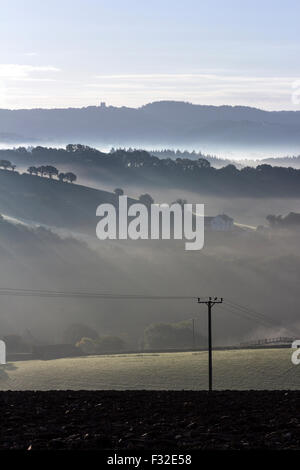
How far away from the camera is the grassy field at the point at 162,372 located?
99.2 meters

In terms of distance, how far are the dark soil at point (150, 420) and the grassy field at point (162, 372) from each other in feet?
191

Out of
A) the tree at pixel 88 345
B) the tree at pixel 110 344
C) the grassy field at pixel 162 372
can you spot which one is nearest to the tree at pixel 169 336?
the tree at pixel 110 344

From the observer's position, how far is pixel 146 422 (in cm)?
3116

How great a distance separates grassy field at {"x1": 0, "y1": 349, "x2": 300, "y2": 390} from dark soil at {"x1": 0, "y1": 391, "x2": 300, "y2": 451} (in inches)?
2287

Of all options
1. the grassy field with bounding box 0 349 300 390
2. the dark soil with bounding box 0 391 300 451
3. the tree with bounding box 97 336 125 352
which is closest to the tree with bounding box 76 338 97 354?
the tree with bounding box 97 336 125 352

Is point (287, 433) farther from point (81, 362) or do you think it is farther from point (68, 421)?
point (81, 362)

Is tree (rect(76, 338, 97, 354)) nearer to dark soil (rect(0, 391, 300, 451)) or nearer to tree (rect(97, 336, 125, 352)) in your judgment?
tree (rect(97, 336, 125, 352))

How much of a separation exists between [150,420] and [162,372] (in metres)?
77.6

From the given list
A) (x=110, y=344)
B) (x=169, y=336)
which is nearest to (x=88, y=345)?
(x=110, y=344)

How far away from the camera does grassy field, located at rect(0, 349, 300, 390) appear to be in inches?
3907

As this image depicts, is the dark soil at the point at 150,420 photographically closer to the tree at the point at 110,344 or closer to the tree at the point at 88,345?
A: the tree at the point at 88,345

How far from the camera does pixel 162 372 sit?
4259 inches
